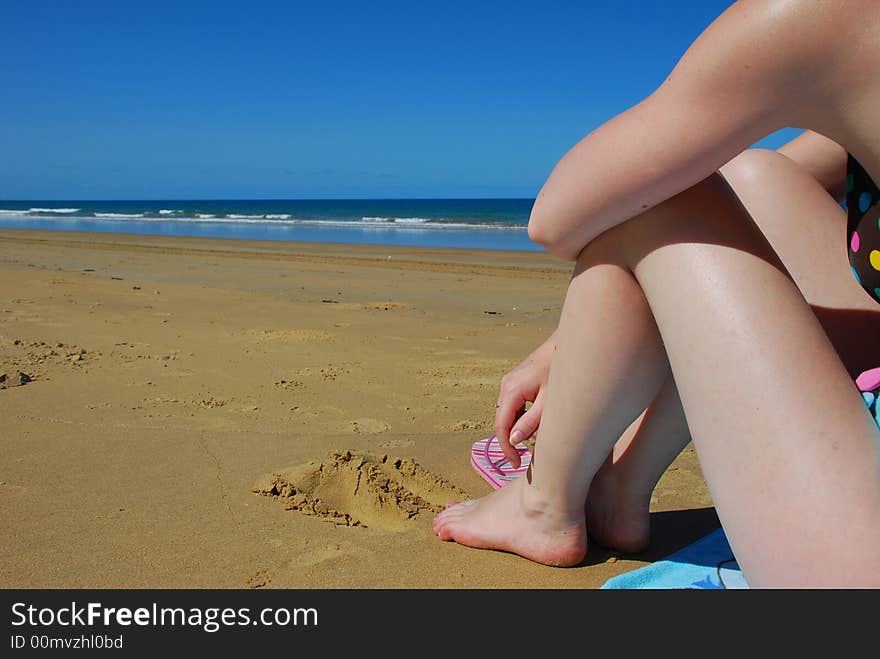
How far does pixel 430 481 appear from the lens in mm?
2236

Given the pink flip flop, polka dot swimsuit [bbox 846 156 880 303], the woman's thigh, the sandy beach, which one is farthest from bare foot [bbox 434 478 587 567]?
polka dot swimsuit [bbox 846 156 880 303]

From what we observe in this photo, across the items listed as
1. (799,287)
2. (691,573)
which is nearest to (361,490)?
(691,573)

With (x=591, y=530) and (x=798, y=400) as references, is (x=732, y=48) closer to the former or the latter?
(x=798, y=400)

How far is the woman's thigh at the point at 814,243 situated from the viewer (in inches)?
57.2

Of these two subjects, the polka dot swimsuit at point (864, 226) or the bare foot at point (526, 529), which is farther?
the bare foot at point (526, 529)

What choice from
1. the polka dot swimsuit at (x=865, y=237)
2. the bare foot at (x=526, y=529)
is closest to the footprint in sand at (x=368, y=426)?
the bare foot at (x=526, y=529)

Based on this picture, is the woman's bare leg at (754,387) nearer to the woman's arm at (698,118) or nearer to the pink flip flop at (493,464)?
the woman's arm at (698,118)

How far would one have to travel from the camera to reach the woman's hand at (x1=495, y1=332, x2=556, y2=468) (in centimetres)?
160

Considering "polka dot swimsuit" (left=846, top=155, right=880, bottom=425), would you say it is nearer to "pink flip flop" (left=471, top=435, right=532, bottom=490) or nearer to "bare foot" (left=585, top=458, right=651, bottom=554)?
"bare foot" (left=585, top=458, right=651, bottom=554)

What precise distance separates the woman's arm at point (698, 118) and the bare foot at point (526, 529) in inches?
26.3

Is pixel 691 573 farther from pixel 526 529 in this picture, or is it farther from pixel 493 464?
pixel 493 464
